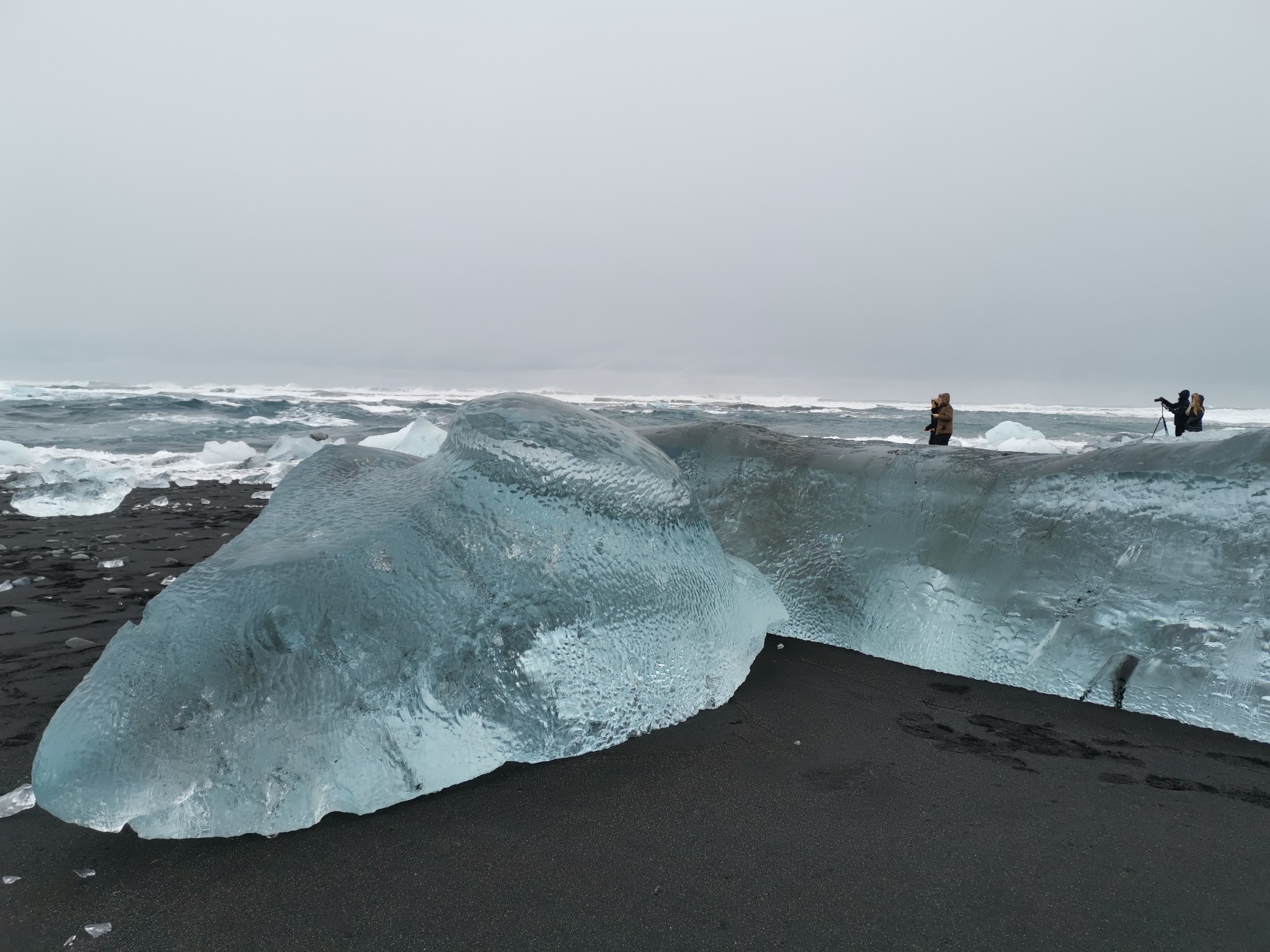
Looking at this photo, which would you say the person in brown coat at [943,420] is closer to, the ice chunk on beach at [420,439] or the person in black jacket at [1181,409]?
the person in black jacket at [1181,409]

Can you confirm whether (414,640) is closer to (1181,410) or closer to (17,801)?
(17,801)

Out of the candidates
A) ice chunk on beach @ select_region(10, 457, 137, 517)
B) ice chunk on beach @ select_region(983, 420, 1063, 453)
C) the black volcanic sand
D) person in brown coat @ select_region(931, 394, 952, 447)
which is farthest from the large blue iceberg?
ice chunk on beach @ select_region(983, 420, 1063, 453)

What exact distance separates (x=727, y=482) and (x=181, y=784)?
8.05ft

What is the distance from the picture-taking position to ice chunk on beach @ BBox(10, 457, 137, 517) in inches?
217

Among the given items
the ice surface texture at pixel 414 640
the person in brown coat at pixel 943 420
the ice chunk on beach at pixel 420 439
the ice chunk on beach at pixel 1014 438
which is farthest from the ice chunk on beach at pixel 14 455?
the ice chunk on beach at pixel 1014 438

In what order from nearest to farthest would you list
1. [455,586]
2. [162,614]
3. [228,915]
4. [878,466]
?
[228,915], [162,614], [455,586], [878,466]

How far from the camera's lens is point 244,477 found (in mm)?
8391

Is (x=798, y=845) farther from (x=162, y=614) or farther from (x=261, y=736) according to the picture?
(x=162, y=614)

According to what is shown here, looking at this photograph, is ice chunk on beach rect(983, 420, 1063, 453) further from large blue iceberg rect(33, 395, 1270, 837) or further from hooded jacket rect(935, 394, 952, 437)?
large blue iceberg rect(33, 395, 1270, 837)

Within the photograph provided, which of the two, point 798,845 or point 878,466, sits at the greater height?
point 878,466

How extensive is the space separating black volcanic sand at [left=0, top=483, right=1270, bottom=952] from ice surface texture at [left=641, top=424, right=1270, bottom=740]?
10.7 inches

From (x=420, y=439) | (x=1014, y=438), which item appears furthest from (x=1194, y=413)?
(x=1014, y=438)

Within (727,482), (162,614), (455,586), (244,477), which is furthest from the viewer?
(244,477)

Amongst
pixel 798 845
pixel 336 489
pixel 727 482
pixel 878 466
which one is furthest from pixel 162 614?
pixel 878 466
